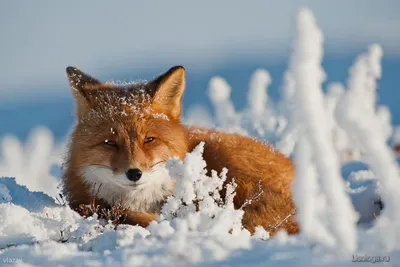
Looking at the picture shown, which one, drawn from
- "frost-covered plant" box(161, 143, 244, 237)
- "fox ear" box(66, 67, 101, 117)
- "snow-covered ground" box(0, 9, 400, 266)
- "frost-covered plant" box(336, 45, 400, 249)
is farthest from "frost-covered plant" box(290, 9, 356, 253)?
"fox ear" box(66, 67, 101, 117)

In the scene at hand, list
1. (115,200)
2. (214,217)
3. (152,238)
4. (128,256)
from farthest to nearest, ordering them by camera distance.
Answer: (115,200) < (214,217) < (152,238) < (128,256)

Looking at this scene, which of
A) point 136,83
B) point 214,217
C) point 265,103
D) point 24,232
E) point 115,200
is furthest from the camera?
point 265,103

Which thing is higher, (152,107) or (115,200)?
(152,107)

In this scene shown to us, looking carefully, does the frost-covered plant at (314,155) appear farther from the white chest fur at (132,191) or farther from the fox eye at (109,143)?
the fox eye at (109,143)

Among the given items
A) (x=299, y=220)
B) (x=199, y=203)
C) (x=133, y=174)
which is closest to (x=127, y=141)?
(x=133, y=174)

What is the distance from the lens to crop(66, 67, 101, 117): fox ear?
7.00m

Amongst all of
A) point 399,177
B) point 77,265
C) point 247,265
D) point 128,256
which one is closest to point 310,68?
point 399,177

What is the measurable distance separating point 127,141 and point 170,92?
1061mm

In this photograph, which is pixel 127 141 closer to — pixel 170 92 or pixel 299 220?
pixel 170 92

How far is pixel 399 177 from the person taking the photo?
3.78 meters

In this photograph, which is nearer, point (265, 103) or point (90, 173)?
point (90, 173)

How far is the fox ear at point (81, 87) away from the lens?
7.00m

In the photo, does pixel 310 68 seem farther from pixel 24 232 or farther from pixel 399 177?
pixel 24 232

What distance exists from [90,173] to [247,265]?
3.23m
